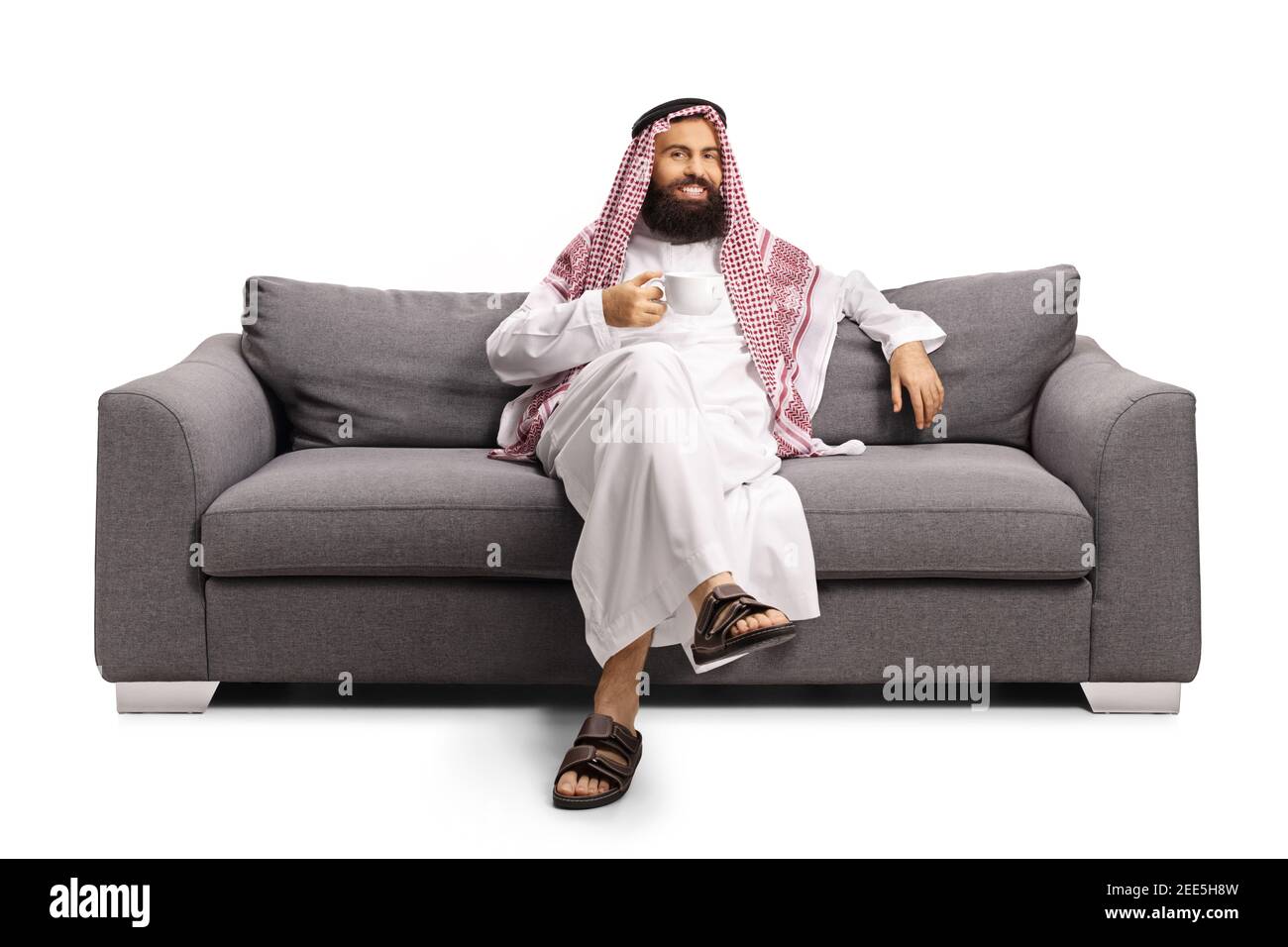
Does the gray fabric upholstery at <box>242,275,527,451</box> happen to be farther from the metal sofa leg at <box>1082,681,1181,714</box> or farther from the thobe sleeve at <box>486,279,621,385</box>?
the metal sofa leg at <box>1082,681,1181,714</box>

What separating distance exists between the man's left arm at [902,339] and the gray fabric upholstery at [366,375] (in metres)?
1.05

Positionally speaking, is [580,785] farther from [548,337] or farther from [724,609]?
[548,337]

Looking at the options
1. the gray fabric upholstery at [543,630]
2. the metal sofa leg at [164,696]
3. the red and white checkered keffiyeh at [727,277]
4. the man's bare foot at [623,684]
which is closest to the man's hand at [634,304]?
the red and white checkered keffiyeh at [727,277]

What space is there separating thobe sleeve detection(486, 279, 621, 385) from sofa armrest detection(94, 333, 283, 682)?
824mm

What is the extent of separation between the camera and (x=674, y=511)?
2.95 meters

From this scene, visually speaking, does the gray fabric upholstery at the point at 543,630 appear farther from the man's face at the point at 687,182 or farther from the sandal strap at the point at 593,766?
the man's face at the point at 687,182

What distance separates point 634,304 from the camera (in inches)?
133

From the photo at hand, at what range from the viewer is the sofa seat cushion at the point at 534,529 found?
10.9 ft

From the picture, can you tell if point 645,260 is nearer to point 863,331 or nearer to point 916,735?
point 863,331

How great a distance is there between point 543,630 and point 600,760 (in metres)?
0.57

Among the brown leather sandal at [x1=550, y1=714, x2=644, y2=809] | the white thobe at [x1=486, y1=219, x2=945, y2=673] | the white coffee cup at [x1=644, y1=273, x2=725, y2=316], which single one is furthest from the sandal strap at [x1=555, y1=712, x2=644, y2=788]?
the white coffee cup at [x1=644, y1=273, x2=725, y2=316]

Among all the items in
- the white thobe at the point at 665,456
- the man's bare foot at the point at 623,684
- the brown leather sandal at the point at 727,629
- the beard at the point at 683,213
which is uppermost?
the beard at the point at 683,213

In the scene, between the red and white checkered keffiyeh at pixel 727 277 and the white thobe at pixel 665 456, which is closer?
the white thobe at pixel 665 456

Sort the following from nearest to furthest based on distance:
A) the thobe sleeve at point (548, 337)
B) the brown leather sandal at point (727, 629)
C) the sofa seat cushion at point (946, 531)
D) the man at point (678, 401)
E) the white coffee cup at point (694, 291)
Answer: the brown leather sandal at point (727, 629) < the man at point (678, 401) < the white coffee cup at point (694, 291) < the sofa seat cushion at point (946, 531) < the thobe sleeve at point (548, 337)
